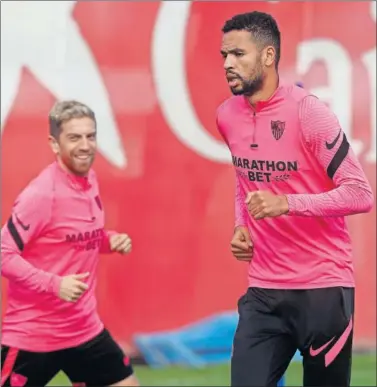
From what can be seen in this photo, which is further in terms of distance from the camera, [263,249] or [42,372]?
[42,372]

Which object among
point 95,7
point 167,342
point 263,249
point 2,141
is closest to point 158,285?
point 167,342

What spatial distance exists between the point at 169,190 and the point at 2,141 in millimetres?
1119

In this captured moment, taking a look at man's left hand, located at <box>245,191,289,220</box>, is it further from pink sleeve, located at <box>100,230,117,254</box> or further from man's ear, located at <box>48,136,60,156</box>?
man's ear, located at <box>48,136,60,156</box>

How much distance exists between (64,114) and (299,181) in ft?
4.71

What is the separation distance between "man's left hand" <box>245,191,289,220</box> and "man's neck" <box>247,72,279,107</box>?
451 millimetres

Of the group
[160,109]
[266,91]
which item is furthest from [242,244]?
[160,109]

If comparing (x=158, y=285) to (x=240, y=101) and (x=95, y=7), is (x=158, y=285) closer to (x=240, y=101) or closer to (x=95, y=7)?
(x=95, y=7)

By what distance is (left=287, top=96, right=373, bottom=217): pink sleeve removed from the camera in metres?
3.69

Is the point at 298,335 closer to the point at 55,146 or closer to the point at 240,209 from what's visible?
the point at 240,209

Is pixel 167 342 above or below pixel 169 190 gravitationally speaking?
below

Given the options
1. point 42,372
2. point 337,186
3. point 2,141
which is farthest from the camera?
point 2,141

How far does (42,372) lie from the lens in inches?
182

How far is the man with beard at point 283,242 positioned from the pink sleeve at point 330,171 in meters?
0.01

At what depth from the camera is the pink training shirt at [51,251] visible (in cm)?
452
